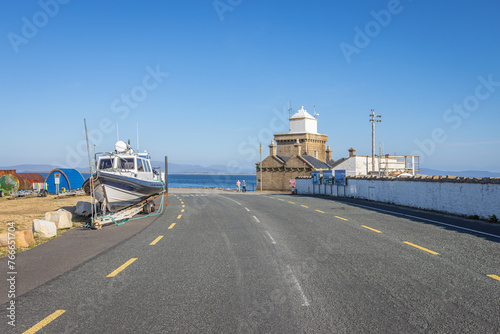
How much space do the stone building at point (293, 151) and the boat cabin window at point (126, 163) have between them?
47067 mm

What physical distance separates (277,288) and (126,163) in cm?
1546

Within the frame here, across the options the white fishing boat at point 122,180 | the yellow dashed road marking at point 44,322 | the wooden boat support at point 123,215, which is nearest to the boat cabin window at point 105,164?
the white fishing boat at point 122,180

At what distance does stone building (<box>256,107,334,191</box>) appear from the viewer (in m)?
66.8

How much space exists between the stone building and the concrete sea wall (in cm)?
3441

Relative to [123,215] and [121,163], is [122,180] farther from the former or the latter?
[121,163]

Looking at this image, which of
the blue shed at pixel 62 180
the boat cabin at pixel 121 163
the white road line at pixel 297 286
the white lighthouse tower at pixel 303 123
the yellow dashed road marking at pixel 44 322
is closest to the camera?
the yellow dashed road marking at pixel 44 322

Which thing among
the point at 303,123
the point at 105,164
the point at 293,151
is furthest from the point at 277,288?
the point at 303,123

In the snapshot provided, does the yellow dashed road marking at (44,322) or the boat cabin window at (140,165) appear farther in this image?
the boat cabin window at (140,165)

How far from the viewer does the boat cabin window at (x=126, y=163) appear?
64.9ft

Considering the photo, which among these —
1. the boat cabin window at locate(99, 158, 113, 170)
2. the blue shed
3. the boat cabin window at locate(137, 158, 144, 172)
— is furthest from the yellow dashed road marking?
the blue shed

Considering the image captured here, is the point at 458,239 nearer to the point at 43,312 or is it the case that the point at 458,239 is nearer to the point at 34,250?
the point at 43,312

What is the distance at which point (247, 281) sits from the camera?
22.6 feet

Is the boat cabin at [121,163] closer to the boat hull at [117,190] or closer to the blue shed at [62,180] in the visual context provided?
the boat hull at [117,190]

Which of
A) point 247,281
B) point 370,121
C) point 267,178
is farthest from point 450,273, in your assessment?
point 267,178
